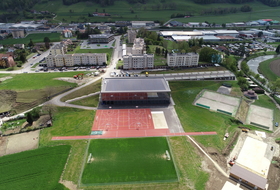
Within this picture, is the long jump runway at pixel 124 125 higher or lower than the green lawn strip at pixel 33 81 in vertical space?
lower

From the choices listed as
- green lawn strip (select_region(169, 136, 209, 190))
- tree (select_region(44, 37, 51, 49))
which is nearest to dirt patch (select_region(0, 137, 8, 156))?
green lawn strip (select_region(169, 136, 209, 190))

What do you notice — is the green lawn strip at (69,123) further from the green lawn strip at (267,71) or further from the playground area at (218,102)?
the green lawn strip at (267,71)

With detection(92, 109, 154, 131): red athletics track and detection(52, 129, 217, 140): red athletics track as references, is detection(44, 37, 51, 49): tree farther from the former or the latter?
detection(52, 129, 217, 140): red athletics track

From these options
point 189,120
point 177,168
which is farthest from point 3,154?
point 189,120

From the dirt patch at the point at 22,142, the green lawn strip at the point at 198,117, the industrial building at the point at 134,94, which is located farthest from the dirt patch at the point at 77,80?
the green lawn strip at the point at 198,117

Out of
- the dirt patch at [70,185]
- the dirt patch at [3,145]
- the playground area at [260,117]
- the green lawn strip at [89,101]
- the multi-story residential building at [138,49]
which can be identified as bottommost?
the dirt patch at [70,185]

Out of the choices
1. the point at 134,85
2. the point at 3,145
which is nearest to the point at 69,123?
the point at 3,145
